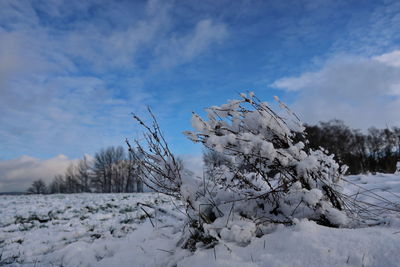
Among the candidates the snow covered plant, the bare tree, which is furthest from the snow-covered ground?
the bare tree

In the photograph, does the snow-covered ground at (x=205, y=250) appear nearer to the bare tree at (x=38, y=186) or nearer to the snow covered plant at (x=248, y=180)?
the snow covered plant at (x=248, y=180)

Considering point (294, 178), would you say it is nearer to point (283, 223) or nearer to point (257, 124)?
point (283, 223)

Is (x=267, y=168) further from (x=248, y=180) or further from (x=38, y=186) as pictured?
(x=38, y=186)

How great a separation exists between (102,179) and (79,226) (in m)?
47.2

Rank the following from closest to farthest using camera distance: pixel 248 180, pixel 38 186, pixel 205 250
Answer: pixel 205 250 → pixel 248 180 → pixel 38 186

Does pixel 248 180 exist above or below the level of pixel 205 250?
above

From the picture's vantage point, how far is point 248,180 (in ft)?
8.68

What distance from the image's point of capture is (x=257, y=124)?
7.74 ft

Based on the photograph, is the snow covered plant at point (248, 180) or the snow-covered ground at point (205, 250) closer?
the snow-covered ground at point (205, 250)

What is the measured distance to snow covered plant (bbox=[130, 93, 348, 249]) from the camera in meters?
2.15

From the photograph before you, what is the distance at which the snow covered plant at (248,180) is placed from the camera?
215cm

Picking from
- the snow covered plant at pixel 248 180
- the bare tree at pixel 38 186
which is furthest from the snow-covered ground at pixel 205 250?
the bare tree at pixel 38 186

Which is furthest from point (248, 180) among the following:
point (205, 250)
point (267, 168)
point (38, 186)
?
point (38, 186)

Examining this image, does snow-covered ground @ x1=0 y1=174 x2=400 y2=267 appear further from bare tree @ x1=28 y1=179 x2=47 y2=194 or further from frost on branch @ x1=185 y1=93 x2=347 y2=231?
bare tree @ x1=28 y1=179 x2=47 y2=194
